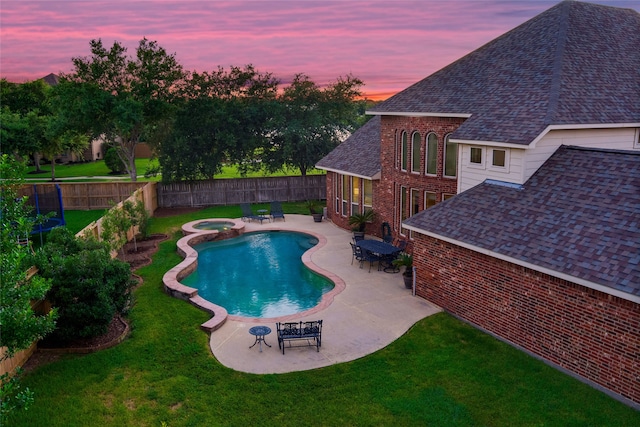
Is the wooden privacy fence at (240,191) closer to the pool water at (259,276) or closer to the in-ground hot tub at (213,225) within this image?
the in-ground hot tub at (213,225)

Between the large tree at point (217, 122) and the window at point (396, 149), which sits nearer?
the window at point (396, 149)

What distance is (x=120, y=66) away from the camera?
93.1 ft

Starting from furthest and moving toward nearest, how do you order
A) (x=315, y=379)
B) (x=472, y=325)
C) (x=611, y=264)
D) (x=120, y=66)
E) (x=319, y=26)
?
(x=120, y=66) < (x=319, y=26) < (x=472, y=325) < (x=315, y=379) < (x=611, y=264)

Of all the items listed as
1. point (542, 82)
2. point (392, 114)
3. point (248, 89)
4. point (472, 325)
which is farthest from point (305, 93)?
point (472, 325)

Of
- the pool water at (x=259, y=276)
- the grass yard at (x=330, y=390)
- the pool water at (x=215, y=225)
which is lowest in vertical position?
the pool water at (x=259, y=276)

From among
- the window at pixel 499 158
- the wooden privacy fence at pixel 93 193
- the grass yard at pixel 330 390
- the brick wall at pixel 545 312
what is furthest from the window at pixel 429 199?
the wooden privacy fence at pixel 93 193

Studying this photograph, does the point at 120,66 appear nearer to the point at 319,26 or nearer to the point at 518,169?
the point at 319,26

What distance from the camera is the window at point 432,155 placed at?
18.0 m

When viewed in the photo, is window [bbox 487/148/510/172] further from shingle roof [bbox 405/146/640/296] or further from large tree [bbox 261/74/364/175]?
large tree [bbox 261/74/364/175]

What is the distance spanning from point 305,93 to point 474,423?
2764 centimetres

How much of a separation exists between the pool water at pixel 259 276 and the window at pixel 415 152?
5746 millimetres

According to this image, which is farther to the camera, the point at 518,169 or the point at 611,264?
the point at 518,169

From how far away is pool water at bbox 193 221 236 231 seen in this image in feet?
84.3

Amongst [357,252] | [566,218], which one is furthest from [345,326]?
[566,218]
